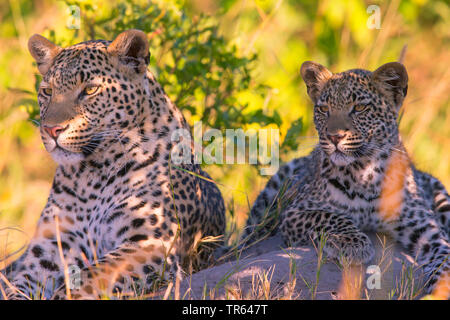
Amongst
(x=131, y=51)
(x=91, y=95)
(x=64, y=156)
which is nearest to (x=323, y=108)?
(x=131, y=51)

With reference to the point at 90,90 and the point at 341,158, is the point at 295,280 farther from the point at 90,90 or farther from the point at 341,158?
the point at 90,90

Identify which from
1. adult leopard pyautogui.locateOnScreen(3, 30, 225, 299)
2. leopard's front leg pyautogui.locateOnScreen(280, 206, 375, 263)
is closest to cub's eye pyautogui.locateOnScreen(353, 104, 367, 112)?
leopard's front leg pyautogui.locateOnScreen(280, 206, 375, 263)

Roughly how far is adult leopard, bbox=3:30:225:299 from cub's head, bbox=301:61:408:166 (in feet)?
4.36

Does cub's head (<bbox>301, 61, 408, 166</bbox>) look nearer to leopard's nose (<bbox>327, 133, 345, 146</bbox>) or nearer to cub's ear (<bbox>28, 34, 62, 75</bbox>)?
leopard's nose (<bbox>327, 133, 345, 146</bbox>)

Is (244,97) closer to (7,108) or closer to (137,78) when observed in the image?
(137,78)

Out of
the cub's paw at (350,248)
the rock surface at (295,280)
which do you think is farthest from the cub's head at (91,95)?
the cub's paw at (350,248)

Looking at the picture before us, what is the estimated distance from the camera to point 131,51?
232 inches

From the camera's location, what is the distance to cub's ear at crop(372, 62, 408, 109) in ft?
20.6

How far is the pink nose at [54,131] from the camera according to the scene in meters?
5.48

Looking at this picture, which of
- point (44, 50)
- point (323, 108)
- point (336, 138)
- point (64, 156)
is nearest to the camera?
point (64, 156)

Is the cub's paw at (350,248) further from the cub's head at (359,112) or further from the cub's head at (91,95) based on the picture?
the cub's head at (91,95)

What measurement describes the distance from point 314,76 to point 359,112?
0.82 meters

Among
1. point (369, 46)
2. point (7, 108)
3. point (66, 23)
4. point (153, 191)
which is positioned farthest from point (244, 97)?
point (7, 108)
